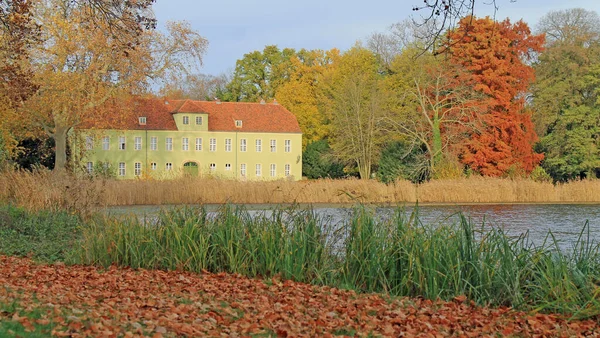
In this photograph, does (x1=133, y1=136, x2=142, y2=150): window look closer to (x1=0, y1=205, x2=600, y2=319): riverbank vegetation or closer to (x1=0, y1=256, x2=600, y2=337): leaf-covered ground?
(x1=0, y1=205, x2=600, y2=319): riverbank vegetation

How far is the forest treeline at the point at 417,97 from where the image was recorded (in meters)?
32.7

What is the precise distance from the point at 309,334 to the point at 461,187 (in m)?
25.1

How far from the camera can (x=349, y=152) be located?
2009 inches

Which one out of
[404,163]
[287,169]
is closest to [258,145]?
[287,169]

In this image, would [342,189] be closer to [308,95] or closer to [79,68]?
[79,68]

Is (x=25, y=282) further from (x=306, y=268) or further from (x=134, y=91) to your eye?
(x=134, y=91)

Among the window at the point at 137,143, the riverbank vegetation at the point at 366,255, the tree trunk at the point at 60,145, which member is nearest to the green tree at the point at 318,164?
the window at the point at 137,143

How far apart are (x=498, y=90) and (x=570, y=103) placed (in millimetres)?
6954

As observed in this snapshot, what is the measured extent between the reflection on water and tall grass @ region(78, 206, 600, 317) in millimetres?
4792

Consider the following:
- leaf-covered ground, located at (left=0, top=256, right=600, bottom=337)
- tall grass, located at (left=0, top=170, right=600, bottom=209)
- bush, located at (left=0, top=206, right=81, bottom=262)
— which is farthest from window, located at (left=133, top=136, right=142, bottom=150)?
leaf-covered ground, located at (left=0, top=256, right=600, bottom=337)

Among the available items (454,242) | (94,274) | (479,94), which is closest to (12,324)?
(94,274)

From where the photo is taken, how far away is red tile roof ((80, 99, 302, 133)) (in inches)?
2259

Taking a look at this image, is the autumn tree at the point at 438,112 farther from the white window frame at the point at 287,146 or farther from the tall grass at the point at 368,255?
the tall grass at the point at 368,255

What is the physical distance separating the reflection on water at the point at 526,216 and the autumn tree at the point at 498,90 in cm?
974
